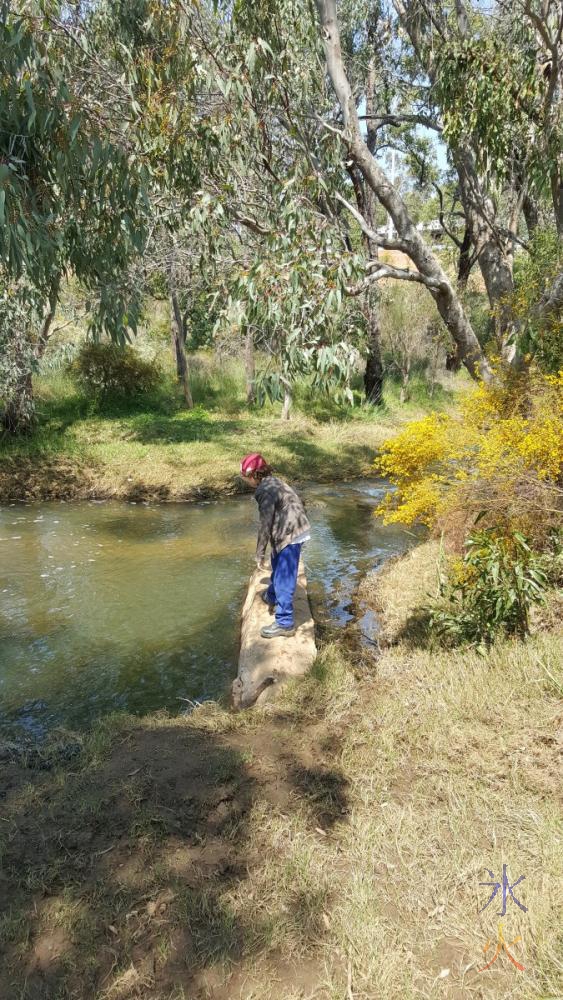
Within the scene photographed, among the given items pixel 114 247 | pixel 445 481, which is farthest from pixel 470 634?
pixel 114 247

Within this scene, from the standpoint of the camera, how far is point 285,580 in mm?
5121

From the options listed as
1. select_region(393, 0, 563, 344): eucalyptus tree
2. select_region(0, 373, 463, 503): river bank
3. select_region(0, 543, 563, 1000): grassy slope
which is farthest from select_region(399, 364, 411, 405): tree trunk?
select_region(0, 543, 563, 1000): grassy slope

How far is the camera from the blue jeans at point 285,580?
5082mm

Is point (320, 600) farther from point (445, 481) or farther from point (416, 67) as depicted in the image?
point (416, 67)

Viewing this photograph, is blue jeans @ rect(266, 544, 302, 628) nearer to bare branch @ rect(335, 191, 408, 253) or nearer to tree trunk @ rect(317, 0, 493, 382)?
tree trunk @ rect(317, 0, 493, 382)

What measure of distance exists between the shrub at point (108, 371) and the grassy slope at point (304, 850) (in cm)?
1393

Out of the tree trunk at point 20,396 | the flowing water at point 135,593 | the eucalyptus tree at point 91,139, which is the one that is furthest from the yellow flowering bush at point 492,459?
the tree trunk at point 20,396

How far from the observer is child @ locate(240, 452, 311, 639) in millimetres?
5004

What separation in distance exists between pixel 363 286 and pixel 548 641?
3.30 m

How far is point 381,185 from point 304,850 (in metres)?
6.19

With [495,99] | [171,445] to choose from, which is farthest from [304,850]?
[171,445]

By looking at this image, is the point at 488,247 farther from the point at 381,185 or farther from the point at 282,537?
the point at 282,537

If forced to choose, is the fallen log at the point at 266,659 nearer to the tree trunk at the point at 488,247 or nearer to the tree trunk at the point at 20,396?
the tree trunk at the point at 488,247

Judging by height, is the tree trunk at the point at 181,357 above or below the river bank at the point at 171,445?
above
